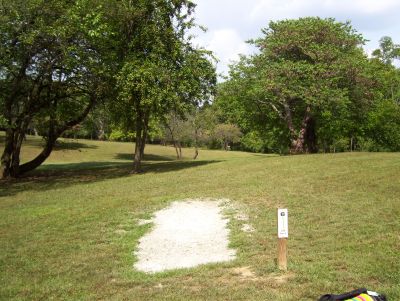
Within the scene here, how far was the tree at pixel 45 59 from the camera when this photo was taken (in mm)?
19078

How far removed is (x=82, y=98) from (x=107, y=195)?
1108 cm

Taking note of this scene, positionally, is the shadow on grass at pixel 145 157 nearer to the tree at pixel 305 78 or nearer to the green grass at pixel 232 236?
the tree at pixel 305 78

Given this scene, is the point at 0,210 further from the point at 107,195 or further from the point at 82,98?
the point at 82,98

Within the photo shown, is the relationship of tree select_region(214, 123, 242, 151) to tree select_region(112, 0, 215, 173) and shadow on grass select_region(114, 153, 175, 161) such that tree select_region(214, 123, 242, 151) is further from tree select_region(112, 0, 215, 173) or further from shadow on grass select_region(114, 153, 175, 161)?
tree select_region(112, 0, 215, 173)

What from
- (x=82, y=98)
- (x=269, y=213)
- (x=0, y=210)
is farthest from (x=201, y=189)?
(x=82, y=98)

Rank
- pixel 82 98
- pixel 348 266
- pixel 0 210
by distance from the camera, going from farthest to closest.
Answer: pixel 82 98
pixel 0 210
pixel 348 266

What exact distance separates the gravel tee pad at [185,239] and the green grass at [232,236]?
0.35 metres

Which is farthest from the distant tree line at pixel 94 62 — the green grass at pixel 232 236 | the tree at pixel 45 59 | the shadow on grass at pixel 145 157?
the shadow on grass at pixel 145 157

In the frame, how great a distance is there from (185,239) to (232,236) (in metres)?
1.16

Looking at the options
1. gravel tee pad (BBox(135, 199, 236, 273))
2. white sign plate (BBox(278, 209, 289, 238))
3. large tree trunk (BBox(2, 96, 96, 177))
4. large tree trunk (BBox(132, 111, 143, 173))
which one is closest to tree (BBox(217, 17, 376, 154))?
large tree trunk (BBox(132, 111, 143, 173))

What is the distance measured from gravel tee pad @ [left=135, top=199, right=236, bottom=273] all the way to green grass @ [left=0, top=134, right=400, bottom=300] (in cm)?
35

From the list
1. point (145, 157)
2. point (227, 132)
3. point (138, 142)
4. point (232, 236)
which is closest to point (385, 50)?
point (227, 132)

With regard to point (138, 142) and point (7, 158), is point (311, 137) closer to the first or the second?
point (138, 142)

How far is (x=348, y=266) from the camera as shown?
6.98 meters
